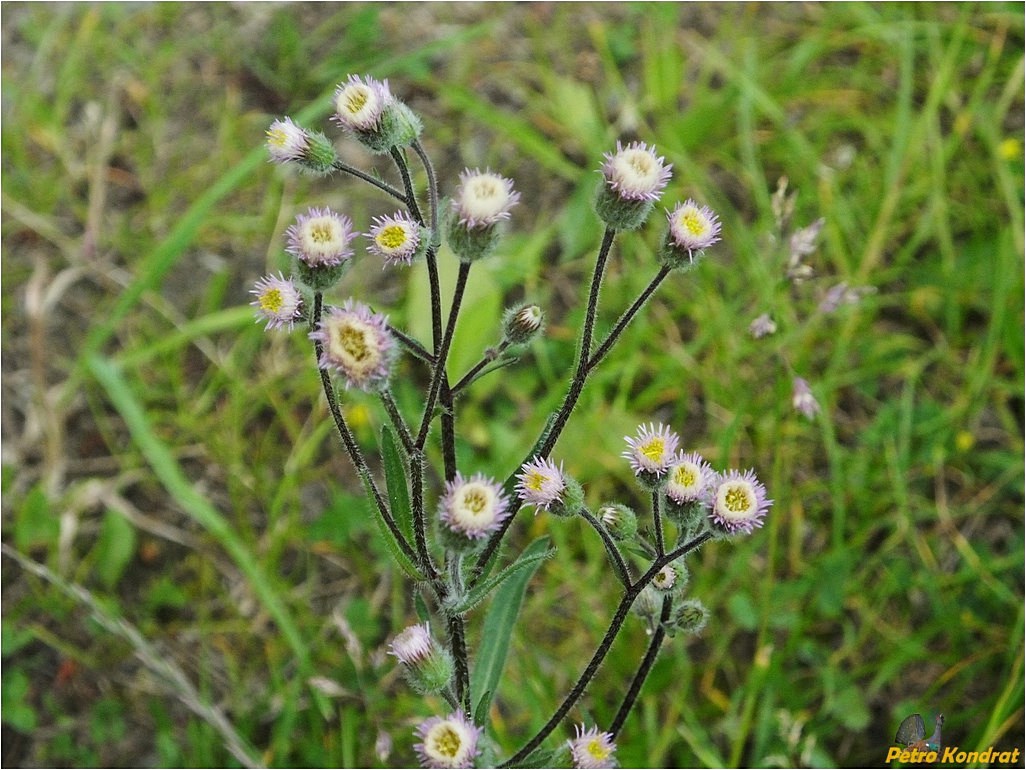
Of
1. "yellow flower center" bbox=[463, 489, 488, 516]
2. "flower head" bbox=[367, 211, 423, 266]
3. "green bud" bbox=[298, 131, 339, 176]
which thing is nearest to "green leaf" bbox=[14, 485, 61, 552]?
"green bud" bbox=[298, 131, 339, 176]

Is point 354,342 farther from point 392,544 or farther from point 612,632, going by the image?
point 612,632

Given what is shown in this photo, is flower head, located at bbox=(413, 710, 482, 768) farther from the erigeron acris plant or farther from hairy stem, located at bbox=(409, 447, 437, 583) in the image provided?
hairy stem, located at bbox=(409, 447, 437, 583)

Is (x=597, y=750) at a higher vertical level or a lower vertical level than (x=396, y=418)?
lower

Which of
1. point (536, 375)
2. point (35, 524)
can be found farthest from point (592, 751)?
point (35, 524)

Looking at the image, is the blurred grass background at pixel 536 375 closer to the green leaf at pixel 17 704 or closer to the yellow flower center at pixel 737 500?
the green leaf at pixel 17 704

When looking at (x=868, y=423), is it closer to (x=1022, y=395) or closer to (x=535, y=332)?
(x=1022, y=395)

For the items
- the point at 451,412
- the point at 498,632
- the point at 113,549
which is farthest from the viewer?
the point at 113,549

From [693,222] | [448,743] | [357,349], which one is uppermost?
[693,222]
